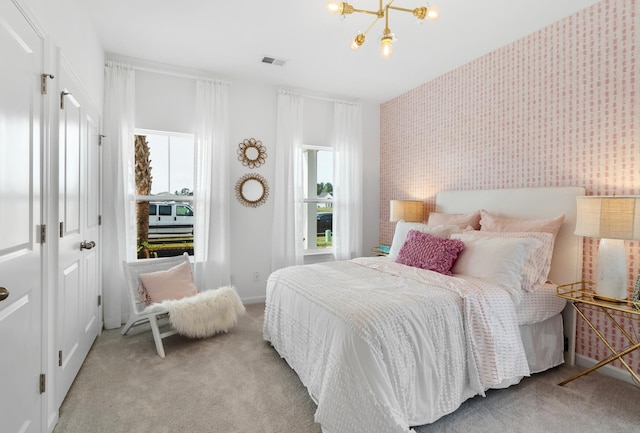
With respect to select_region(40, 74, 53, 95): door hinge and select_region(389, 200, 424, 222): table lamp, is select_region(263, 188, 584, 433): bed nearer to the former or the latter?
select_region(389, 200, 424, 222): table lamp

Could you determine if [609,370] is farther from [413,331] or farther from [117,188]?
[117,188]

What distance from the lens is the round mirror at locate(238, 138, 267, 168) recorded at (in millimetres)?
4051

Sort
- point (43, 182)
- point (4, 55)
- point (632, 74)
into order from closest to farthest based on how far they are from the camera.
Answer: point (4, 55)
point (43, 182)
point (632, 74)

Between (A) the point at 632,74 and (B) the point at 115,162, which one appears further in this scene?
(B) the point at 115,162

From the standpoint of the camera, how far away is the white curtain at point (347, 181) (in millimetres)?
4574

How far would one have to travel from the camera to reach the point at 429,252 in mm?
2742

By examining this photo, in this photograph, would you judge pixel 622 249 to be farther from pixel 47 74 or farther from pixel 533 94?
pixel 47 74

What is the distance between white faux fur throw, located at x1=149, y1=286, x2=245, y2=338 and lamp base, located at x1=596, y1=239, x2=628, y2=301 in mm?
2785

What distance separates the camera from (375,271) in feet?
9.00

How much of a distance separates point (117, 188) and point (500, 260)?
3.57 meters

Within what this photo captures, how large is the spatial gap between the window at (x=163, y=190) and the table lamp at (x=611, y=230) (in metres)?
3.69

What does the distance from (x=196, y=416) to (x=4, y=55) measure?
1944 mm

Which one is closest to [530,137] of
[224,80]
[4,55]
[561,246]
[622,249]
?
[561,246]

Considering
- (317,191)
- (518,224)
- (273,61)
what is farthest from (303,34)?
(518,224)
